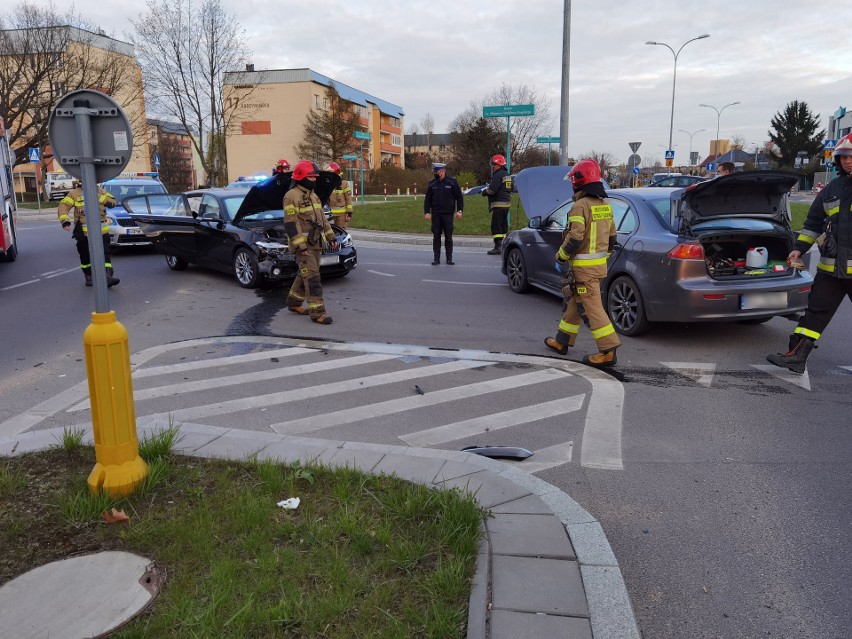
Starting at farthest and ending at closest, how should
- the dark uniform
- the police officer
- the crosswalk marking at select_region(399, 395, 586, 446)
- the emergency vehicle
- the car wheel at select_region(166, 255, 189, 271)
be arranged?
1. the car wheel at select_region(166, 255, 189, 271)
2. the police officer
3. the emergency vehicle
4. the dark uniform
5. the crosswalk marking at select_region(399, 395, 586, 446)

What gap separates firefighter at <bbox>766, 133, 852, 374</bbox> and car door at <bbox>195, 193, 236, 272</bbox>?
8.30m

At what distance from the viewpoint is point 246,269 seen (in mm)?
11094

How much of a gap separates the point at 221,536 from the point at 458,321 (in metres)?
5.72

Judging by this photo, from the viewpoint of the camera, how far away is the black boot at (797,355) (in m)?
6.16

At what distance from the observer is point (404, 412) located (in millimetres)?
5379

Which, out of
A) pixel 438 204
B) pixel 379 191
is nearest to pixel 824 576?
pixel 438 204

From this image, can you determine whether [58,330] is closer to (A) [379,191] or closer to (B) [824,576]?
(B) [824,576]

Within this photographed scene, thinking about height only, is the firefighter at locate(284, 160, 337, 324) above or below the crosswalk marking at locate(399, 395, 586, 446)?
above

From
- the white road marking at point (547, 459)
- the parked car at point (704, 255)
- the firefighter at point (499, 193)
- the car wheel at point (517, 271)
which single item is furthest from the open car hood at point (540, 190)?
the white road marking at point (547, 459)

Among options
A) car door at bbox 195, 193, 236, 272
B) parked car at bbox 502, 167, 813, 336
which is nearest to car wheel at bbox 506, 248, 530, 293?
parked car at bbox 502, 167, 813, 336

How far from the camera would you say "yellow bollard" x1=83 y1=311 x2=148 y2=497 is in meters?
3.45

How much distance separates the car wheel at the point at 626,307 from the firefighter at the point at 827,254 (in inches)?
54.6

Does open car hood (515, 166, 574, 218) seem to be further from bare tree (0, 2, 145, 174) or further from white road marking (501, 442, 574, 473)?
bare tree (0, 2, 145, 174)

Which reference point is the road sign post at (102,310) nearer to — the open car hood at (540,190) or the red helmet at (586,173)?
the red helmet at (586,173)
